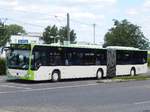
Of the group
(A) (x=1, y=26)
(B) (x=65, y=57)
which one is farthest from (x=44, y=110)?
(A) (x=1, y=26)

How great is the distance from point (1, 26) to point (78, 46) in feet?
138

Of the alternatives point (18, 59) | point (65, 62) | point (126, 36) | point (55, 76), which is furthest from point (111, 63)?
point (126, 36)

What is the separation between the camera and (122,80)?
3322 centimetres

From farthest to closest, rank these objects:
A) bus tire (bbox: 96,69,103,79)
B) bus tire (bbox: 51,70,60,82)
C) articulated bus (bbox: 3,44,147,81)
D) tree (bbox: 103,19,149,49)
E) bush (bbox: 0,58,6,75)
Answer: tree (bbox: 103,19,149,49)
bush (bbox: 0,58,6,75)
bus tire (bbox: 96,69,103,79)
bus tire (bbox: 51,70,60,82)
articulated bus (bbox: 3,44,147,81)

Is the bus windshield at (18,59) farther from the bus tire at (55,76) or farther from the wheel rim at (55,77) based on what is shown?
the wheel rim at (55,77)

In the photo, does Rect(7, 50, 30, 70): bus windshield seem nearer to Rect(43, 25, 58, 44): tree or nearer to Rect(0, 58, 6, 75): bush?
Rect(0, 58, 6, 75): bush

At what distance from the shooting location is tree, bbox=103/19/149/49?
99688 millimetres

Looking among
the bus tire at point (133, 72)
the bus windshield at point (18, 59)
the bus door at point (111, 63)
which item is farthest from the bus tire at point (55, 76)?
the bus tire at point (133, 72)

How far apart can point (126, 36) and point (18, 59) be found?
72.4m

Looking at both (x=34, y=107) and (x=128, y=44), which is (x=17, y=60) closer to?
(x=34, y=107)

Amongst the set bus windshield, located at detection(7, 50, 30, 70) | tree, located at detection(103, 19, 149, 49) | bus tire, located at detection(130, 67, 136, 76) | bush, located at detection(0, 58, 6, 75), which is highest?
tree, located at detection(103, 19, 149, 49)

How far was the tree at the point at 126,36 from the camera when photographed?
99688mm

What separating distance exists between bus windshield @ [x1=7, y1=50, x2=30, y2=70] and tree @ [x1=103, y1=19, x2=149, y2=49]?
70.4 m

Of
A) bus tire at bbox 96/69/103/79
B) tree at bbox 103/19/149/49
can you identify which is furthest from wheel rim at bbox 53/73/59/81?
tree at bbox 103/19/149/49
